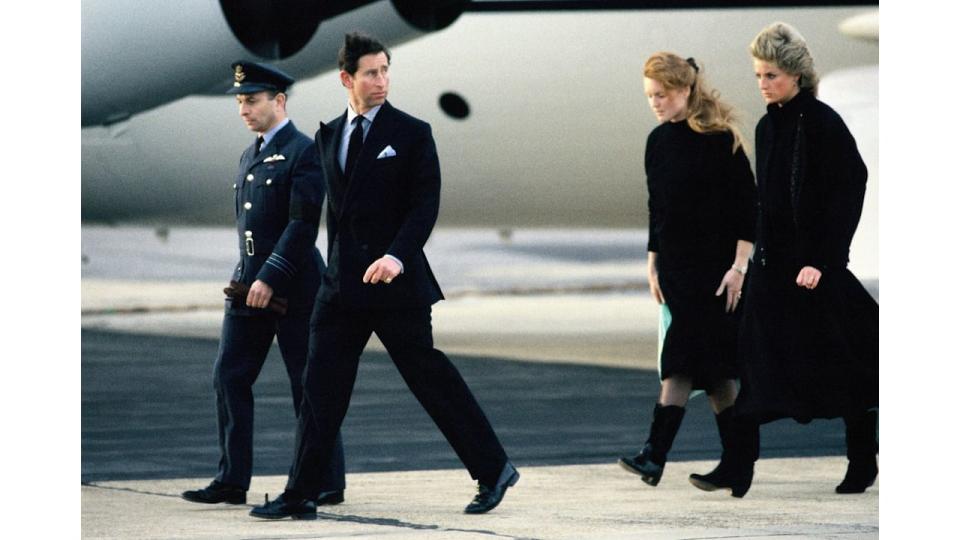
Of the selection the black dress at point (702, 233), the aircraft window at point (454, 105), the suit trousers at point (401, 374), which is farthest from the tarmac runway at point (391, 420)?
the aircraft window at point (454, 105)

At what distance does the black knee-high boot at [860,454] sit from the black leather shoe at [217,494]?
1.97 m

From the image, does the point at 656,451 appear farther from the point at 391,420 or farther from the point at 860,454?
the point at 391,420

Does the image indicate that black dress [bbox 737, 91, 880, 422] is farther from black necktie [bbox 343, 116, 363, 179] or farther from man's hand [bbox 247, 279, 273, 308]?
man's hand [bbox 247, 279, 273, 308]

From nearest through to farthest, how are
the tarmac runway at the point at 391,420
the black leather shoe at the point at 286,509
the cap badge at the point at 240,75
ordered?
1. the black leather shoe at the point at 286,509
2. the cap badge at the point at 240,75
3. the tarmac runway at the point at 391,420

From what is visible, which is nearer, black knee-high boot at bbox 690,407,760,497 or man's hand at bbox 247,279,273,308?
man's hand at bbox 247,279,273,308

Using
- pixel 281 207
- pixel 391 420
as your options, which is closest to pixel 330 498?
pixel 281 207

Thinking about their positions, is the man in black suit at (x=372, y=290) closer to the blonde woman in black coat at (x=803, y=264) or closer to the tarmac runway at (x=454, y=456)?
the tarmac runway at (x=454, y=456)

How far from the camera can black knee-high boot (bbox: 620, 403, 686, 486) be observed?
7.98 m

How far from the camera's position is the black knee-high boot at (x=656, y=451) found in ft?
26.2

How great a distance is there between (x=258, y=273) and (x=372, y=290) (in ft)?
1.69

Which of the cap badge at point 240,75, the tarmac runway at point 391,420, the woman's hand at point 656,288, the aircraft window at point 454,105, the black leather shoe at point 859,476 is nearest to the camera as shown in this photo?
the cap badge at point 240,75

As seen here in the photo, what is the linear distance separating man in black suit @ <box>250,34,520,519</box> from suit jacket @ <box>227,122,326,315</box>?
238mm

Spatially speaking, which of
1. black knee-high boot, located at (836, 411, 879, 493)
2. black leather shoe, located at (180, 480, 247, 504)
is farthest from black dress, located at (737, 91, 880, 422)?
black leather shoe, located at (180, 480, 247, 504)
